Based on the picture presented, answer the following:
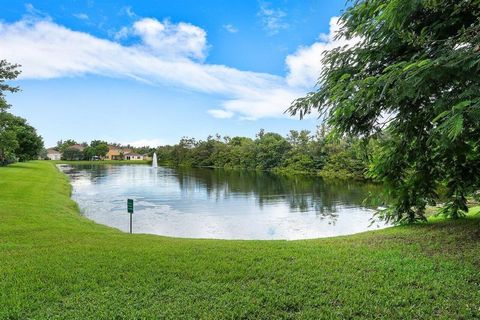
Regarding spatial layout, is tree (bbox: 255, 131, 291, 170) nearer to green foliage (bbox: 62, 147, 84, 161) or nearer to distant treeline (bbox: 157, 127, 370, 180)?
distant treeline (bbox: 157, 127, 370, 180)

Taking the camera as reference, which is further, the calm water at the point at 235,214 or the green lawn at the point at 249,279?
the calm water at the point at 235,214

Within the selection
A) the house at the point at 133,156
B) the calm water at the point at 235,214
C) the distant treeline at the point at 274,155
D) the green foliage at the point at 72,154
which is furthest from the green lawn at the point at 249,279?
the house at the point at 133,156

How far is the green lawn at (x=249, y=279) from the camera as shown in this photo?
13.0 feet

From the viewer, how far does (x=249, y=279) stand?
4.97 meters

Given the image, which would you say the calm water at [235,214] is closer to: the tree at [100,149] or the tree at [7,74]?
the tree at [7,74]

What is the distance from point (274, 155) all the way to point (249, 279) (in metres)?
63.7

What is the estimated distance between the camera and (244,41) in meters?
13.4

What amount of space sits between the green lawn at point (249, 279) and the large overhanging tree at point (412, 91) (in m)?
1.76

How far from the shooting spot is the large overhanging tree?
342cm

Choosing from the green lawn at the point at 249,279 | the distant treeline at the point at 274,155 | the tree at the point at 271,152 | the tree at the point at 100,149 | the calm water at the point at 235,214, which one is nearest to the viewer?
the green lawn at the point at 249,279

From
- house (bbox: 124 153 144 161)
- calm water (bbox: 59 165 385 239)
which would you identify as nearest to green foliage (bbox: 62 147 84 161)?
house (bbox: 124 153 144 161)

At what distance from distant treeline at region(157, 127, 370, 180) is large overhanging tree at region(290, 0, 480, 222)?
21680 millimetres

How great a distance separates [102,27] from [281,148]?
54500 mm

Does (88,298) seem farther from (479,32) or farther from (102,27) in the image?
(102,27)
